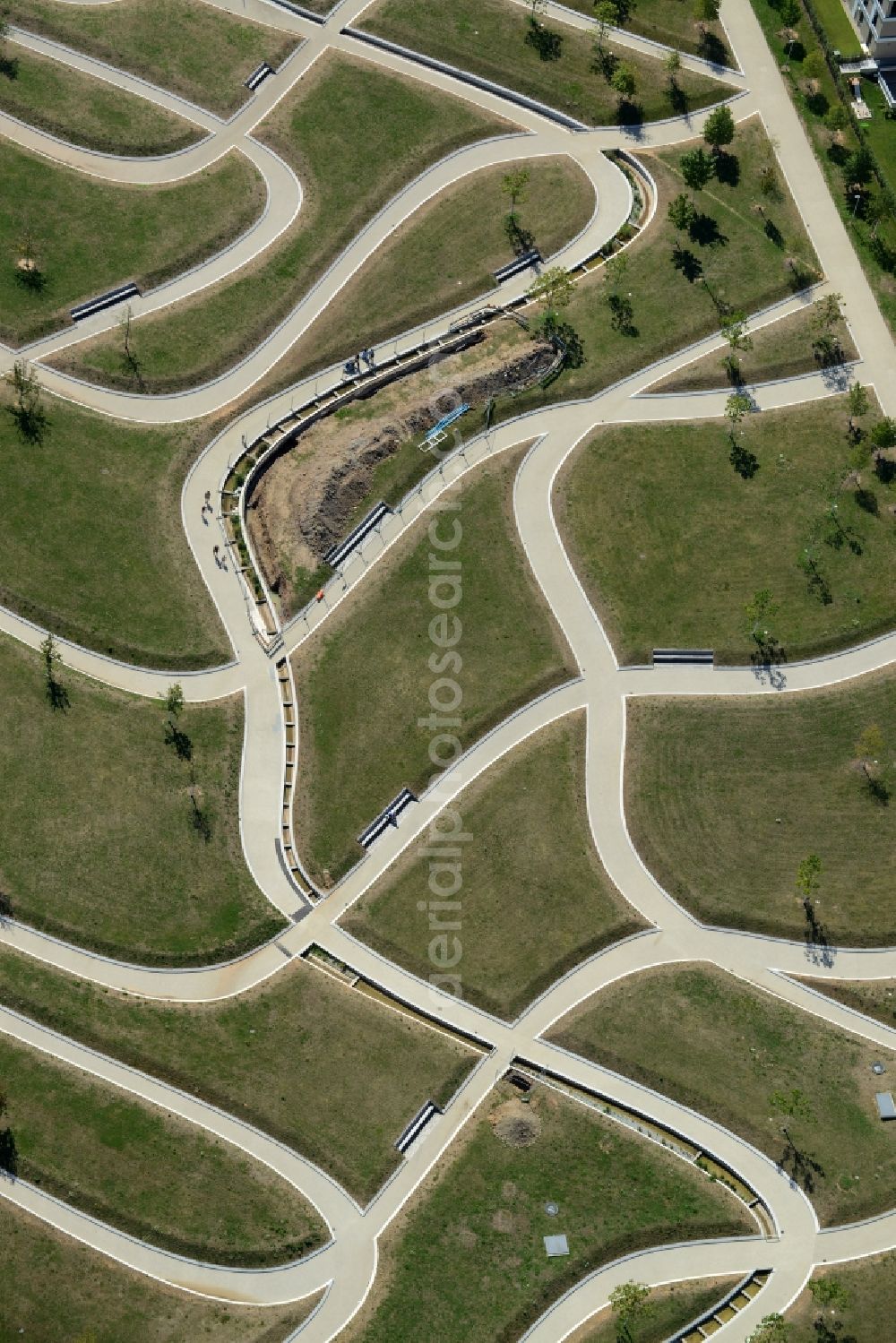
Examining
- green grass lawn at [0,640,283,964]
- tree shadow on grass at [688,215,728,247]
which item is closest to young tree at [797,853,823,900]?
green grass lawn at [0,640,283,964]

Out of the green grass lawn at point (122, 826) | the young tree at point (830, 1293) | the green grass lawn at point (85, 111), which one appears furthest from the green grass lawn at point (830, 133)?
the young tree at point (830, 1293)

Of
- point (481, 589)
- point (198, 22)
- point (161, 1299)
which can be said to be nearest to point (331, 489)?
point (481, 589)

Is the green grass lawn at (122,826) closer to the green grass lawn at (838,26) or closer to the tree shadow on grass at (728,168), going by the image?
the tree shadow on grass at (728,168)

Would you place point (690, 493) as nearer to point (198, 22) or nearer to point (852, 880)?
point (852, 880)

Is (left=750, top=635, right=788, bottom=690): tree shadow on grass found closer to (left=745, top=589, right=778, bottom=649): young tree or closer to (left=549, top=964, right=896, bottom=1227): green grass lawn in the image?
(left=745, top=589, right=778, bottom=649): young tree

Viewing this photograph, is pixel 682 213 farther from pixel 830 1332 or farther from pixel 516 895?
pixel 830 1332
